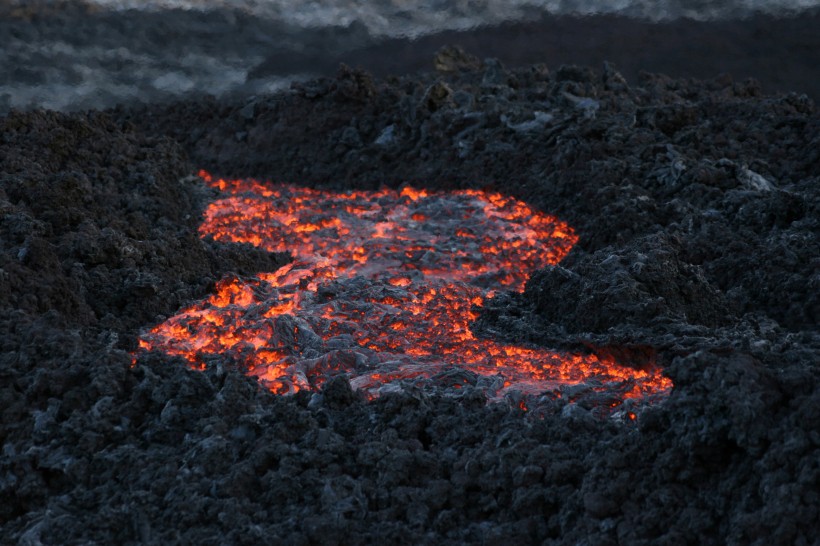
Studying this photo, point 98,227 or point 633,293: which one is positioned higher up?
point 633,293

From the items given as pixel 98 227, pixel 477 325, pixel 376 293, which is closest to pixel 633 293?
pixel 477 325

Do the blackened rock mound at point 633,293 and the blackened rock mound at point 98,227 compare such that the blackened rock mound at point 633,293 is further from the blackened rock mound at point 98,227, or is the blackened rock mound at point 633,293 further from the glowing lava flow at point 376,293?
the blackened rock mound at point 98,227

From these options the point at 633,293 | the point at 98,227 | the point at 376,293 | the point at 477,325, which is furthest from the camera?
the point at 98,227

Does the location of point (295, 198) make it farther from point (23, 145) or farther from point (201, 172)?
point (23, 145)

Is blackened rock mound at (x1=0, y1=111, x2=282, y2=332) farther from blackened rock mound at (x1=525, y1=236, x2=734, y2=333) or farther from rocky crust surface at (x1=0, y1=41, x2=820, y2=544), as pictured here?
blackened rock mound at (x1=525, y1=236, x2=734, y2=333)

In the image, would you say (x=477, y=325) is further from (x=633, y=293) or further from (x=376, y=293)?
(x=633, y=293)

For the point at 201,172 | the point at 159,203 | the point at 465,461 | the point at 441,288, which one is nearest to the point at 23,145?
the point at 159,203
